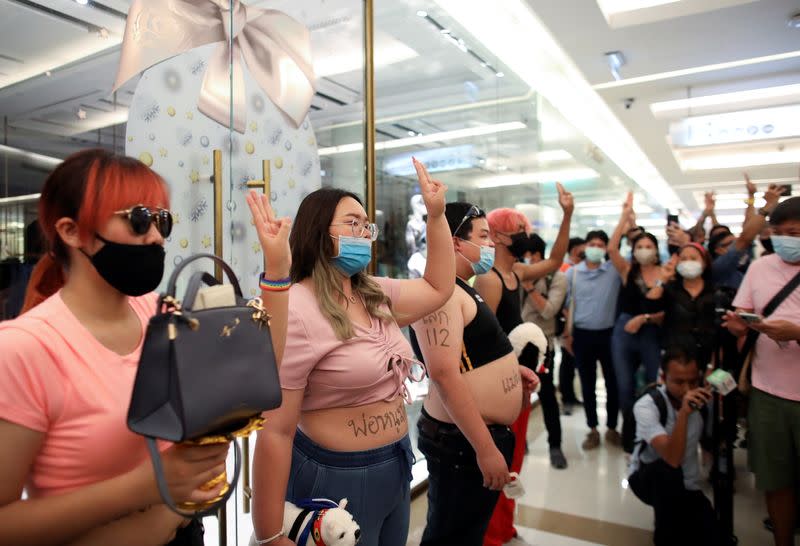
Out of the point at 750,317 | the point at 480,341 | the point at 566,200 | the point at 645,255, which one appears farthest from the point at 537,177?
the point at 480,341

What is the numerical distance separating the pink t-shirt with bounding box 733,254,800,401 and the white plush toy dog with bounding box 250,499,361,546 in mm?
2072

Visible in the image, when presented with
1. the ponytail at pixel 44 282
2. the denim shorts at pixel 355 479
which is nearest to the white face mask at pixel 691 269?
the denim shorts at pixel 355 479

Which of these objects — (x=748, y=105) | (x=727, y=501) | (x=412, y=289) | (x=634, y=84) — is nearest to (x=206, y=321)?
(x=412, y=289)

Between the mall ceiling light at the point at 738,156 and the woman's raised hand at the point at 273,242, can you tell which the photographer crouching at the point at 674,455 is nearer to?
the woman's raised hand at the point at 273,242

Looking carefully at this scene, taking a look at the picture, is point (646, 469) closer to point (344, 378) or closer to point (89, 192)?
point (344, 378)

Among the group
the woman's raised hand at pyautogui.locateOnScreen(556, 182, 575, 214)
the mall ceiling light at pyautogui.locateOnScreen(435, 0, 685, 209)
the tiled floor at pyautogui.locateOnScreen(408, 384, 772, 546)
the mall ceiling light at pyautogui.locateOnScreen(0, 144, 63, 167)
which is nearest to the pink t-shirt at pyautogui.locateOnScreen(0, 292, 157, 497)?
the mall ceiling light at pyautogui.locateOnScreen(0, 144, 63, 167)

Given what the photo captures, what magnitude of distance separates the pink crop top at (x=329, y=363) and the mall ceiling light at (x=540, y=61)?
9.86 feet

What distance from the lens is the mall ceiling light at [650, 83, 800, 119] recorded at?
226 inches

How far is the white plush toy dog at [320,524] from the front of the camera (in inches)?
44.2

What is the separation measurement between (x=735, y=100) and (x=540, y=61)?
2.71m

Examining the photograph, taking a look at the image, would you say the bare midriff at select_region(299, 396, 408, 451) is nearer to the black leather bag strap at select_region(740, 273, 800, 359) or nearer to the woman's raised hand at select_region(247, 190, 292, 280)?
the woman's raised hand at select_region(247, 190, 292, 280)

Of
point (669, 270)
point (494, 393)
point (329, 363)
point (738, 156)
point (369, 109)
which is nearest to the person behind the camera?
point (329, 363)

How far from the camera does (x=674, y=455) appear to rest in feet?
7.96

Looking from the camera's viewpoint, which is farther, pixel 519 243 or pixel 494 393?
pixel 519 243
